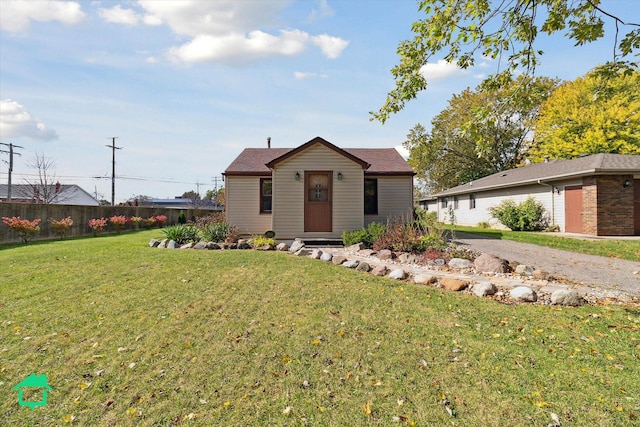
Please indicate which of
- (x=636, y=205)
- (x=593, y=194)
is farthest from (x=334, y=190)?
(x=636, y=205)

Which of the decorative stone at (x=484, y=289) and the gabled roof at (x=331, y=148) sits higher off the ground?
the gabled roof at (x=331, y=148)

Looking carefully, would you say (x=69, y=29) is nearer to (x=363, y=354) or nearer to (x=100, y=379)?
(x=100, y=379)

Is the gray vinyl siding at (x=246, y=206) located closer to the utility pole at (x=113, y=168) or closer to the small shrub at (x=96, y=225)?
the small shrub at (x=96, y=225)

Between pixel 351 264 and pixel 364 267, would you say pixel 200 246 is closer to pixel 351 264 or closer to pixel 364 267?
pixel 351 264

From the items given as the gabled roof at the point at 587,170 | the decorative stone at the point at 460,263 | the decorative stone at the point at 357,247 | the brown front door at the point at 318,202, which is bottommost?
the decorative stone at the point at 460,263

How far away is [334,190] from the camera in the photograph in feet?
38.5

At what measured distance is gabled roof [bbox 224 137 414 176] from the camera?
11.6 m

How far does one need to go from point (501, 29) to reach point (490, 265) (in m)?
4.66

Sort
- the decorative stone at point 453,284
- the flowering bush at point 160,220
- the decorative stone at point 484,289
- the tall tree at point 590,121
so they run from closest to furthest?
the decorative stone at point 484,289
the decorative stone at point 453,284
the flowering bush at point 160,220
the tall tree at point 590,121

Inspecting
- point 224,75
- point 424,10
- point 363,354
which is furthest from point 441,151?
point 363,354

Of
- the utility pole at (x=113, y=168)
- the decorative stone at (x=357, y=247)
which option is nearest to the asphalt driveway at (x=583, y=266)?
the decorative stone at (x=357, y=247)

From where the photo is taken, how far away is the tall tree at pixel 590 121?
22.2 meters

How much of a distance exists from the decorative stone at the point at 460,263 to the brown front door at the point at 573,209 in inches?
421

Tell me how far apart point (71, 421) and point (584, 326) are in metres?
5.87
